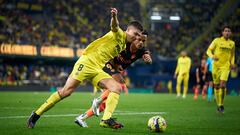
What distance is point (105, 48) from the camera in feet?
36.0

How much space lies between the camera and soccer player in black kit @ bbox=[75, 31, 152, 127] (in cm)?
1186

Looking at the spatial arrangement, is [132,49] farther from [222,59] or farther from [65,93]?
[222,59]

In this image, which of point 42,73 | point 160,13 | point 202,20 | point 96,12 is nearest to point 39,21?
point 42,73

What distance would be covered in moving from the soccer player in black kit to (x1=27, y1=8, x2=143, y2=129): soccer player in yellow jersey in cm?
73

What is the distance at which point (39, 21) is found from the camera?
156 feet

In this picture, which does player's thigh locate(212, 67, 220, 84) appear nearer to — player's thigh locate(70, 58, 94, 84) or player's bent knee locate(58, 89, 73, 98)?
player's thigh locate(70, 58, 94, 84)

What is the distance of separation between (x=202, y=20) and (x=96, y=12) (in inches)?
485

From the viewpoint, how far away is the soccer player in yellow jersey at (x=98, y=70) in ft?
35.5

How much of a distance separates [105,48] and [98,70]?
482 millimetres

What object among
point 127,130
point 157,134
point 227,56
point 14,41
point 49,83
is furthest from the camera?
point 49,83

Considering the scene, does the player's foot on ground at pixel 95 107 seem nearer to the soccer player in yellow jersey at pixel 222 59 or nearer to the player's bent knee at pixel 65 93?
the player's bent knee at pixel 65 93

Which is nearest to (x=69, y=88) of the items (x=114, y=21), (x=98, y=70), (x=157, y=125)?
(x=98, y=70)

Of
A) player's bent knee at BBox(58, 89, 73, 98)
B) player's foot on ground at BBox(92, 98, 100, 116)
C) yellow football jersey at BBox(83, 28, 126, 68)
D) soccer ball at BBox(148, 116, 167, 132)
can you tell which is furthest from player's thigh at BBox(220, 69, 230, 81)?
player's bent knee at BBox(58, 89, 73, 98)

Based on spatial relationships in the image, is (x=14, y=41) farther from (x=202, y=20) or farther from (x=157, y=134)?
(x=157, y=134)
